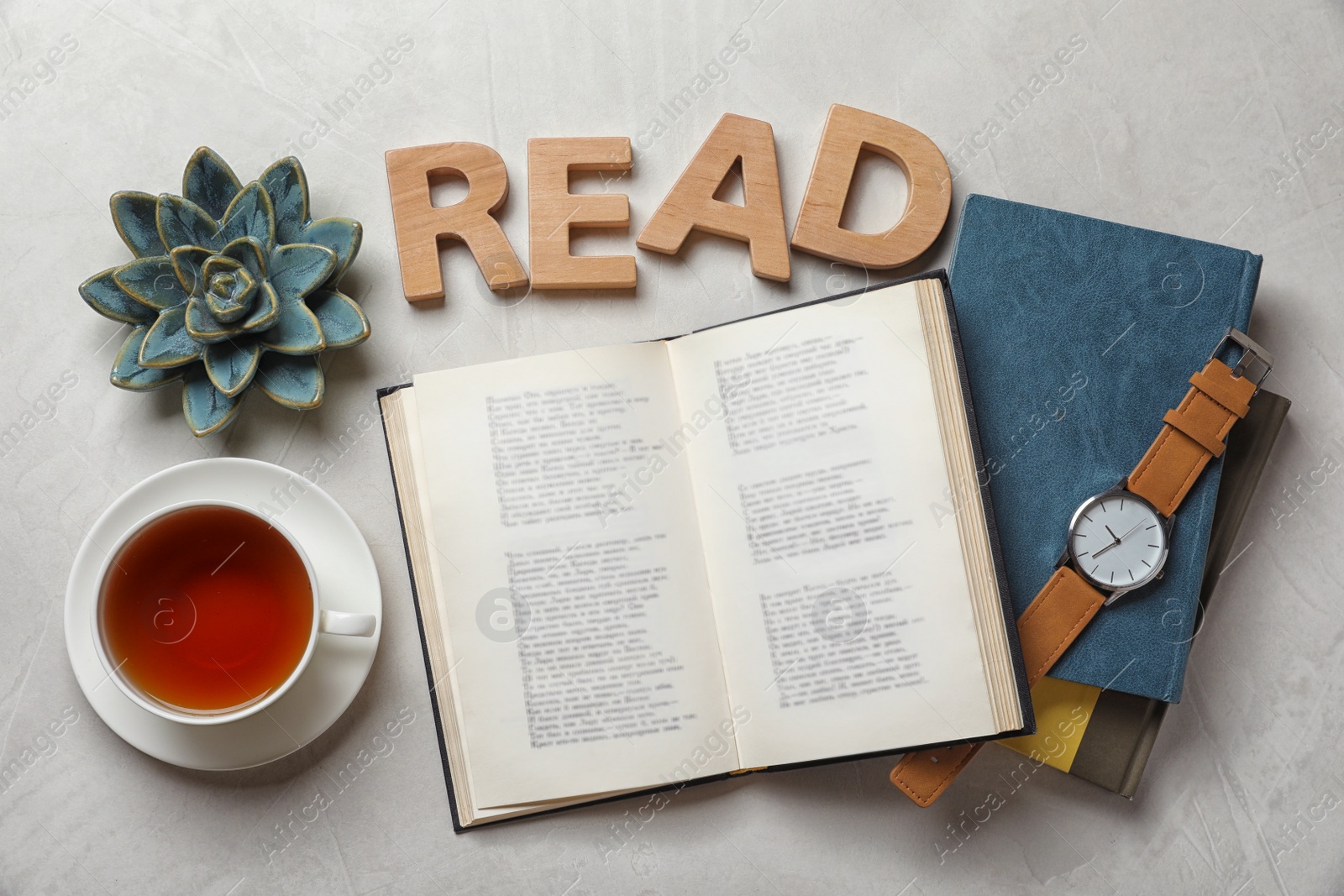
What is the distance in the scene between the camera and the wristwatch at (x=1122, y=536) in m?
0.93

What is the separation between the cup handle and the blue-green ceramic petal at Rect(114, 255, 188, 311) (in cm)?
40

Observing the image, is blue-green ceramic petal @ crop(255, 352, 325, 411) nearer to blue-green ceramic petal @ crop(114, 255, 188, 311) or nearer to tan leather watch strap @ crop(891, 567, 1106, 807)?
blue-green ceramic petal @ crop(114, 255, 188, 311)

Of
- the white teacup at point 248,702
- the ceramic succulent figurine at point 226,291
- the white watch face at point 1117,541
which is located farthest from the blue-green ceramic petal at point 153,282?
the white watch face at point 1117,541

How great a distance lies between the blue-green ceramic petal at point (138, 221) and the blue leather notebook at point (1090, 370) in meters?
0.90

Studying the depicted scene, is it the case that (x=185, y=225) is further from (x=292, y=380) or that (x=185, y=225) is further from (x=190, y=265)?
(x=292, y=380)

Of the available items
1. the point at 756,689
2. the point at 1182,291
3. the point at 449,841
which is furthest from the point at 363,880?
the point at 1182,291

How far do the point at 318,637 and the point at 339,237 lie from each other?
44 centimetres

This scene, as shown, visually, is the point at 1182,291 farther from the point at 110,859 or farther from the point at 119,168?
the point at 110,859

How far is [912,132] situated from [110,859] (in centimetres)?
124

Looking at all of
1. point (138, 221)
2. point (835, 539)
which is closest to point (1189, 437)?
point (835, 539)

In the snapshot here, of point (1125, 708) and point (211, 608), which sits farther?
point (1125, 708)

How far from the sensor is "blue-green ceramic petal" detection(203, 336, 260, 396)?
91 centimetres

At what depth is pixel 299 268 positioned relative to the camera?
0.93m

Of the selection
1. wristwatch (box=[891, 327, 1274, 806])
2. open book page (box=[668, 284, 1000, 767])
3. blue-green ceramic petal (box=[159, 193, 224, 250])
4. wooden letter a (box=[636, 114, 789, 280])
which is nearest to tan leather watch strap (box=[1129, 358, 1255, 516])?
wristwatch (box=[891, 327, 1274, 806])
